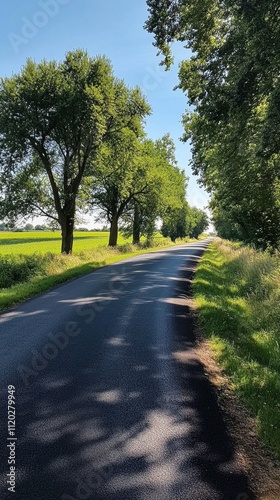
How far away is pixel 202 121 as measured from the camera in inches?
475

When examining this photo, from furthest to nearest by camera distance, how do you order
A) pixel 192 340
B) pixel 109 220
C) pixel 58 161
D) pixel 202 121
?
pixel 109 220, pixel 58 161, pixel 202 121, pixel 192 340

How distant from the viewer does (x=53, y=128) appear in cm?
2161

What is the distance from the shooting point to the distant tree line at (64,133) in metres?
20.2

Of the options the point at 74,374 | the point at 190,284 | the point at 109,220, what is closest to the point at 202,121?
the point at 190,284

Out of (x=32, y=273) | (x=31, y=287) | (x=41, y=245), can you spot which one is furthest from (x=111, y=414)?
(x=41, y=245)

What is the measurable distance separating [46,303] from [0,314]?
1495mm

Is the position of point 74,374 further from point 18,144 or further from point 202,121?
point 18,144

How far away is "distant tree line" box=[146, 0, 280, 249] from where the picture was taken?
24.3ft

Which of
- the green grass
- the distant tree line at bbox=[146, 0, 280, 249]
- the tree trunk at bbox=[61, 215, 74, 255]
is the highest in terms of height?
the distant tree line at bbox=[146, 0, 280, 249]

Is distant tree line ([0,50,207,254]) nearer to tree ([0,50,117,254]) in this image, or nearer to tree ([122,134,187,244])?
tree ([0,50,117,254])

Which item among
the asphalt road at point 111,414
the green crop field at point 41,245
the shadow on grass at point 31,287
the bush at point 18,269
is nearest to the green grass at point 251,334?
the asphalt road at point 111,414

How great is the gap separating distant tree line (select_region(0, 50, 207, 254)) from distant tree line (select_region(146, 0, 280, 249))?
25.8ft

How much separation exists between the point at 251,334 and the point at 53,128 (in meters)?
18.7

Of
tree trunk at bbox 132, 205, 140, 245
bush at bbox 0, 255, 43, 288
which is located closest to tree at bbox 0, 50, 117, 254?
bush at bbox 0, 255, 43, 288
